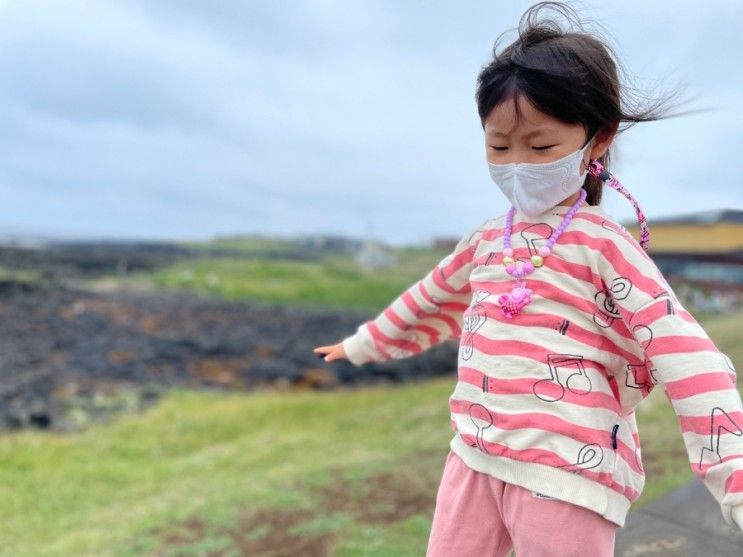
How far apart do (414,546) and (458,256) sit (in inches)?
87.1

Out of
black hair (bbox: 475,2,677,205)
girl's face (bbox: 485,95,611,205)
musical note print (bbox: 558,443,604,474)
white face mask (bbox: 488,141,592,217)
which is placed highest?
black hair (bbox: 475,2,677,205)

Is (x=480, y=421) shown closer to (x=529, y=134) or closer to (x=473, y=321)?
(x=473, y=321)

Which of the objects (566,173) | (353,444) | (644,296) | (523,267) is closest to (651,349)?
(644,296)

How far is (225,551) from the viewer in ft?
13.1

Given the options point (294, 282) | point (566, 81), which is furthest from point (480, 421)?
point (294, 282)

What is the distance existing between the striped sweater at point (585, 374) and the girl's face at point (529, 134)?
178 mm

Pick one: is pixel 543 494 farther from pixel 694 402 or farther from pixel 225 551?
pixel 225 551

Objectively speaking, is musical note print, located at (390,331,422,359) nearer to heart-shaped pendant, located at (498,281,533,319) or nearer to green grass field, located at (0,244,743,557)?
heart-shaped pendant, located at (498,281,533,319)

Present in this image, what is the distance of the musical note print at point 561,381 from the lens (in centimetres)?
162

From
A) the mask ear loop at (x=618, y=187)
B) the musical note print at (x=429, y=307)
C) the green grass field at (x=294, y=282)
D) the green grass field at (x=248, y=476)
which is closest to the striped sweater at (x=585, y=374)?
the mask ear loop at (x=618, y=187)

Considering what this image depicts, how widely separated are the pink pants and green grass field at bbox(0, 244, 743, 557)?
1967 millimetres

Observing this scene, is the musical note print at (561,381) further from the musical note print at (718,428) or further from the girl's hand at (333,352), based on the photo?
the girl's hand at (333,352)

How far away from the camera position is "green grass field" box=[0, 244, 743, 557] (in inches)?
165

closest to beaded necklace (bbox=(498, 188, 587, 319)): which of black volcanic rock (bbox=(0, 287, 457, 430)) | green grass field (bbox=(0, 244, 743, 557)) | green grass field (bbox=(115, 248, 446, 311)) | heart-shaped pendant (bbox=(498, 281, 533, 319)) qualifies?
heart-shaped pendant (bbox=(498, 281, 533, 319))
